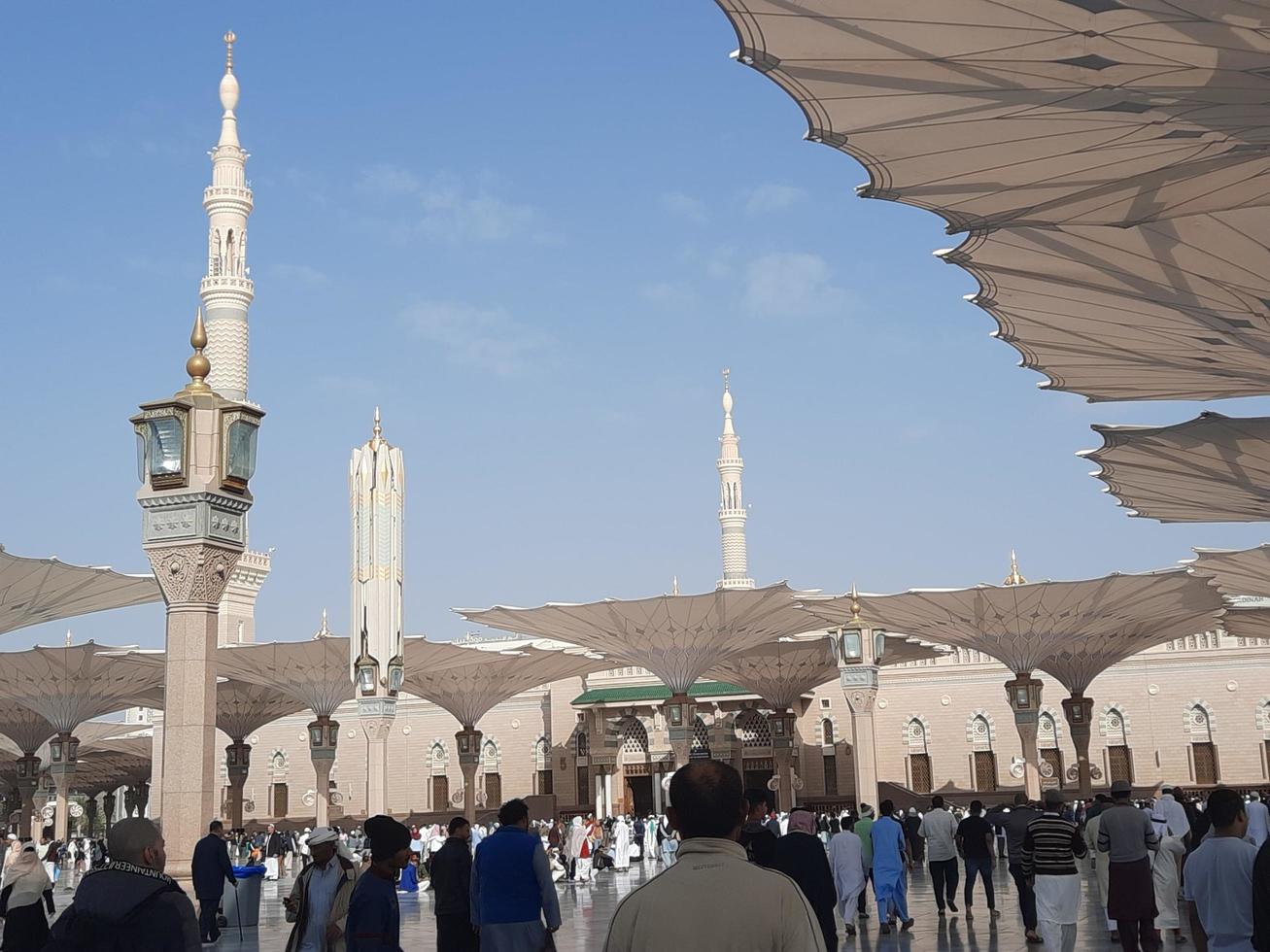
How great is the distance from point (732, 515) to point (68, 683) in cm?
2522

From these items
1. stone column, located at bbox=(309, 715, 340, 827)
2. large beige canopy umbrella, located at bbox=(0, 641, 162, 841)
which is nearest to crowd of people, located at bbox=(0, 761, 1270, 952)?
stone column, located at bbox=(309, 715, 340, 827)

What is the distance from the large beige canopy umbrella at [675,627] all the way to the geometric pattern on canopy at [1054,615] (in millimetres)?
1340

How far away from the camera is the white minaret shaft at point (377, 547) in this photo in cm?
3114

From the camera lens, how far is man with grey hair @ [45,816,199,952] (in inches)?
150

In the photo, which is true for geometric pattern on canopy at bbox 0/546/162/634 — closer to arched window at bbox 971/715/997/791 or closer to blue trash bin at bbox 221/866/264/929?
→ blue trash bin at bbox 221/866/264/929

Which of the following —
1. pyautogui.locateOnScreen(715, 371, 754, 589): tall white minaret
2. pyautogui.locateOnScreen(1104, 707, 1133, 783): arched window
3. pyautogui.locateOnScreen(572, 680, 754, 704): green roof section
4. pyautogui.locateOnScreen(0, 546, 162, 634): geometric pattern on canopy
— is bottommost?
pyautogui.locateOnScreen(1104, 707, 1133, 783): arched window

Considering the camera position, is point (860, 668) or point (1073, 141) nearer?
point (1073, 141)

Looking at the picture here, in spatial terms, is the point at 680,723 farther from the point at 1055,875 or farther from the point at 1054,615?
the point at 1055,875

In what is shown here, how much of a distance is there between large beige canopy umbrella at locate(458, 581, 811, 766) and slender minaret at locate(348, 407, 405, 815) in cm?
222

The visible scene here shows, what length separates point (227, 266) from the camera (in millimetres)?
42125

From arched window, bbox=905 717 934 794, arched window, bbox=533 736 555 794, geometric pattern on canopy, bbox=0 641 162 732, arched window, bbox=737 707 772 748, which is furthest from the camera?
arched window, bbox=533 736 555 794

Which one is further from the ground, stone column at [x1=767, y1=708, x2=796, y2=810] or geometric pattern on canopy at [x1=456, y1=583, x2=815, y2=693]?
geometric pattern on canopy at [x1=456, y1=583, x2=815, y2=693]

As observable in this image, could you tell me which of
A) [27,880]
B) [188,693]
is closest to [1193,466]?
[188,693]

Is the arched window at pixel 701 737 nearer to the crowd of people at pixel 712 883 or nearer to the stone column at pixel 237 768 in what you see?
the stone column at pixel 237 768
